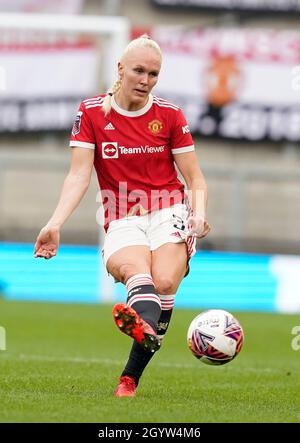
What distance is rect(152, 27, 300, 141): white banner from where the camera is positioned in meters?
24.9

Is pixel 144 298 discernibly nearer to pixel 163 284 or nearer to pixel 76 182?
pixel 163 284

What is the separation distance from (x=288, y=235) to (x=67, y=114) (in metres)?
5.39

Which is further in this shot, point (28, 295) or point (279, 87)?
point (279, 87)

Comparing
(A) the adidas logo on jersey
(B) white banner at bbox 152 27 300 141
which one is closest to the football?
(A) the adidas logo on jersey

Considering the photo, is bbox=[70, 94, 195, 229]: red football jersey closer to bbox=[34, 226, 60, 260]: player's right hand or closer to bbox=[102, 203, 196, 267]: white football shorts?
bbox=[102, 203, 196, 267]: white football shorts

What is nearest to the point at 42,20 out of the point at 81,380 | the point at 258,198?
the point at 258,198

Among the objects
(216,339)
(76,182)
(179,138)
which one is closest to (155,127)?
(179,138)

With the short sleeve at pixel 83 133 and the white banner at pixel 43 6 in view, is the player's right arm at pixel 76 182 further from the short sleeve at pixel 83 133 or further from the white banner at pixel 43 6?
the white banner at pixel 43 6

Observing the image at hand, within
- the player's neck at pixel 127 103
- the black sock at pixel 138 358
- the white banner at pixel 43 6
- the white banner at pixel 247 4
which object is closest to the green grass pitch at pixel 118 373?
the black sock at pixel 138 358

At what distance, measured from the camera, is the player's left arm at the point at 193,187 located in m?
7.34

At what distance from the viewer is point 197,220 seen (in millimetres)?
7254

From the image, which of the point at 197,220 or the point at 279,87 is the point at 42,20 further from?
the point at 197,220

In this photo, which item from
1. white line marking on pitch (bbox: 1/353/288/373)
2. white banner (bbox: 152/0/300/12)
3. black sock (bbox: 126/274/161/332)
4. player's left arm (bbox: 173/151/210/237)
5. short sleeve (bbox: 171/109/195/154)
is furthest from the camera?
white banner (bbox: 152/0/300/12)

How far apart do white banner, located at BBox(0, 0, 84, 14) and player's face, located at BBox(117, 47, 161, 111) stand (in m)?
18.0
